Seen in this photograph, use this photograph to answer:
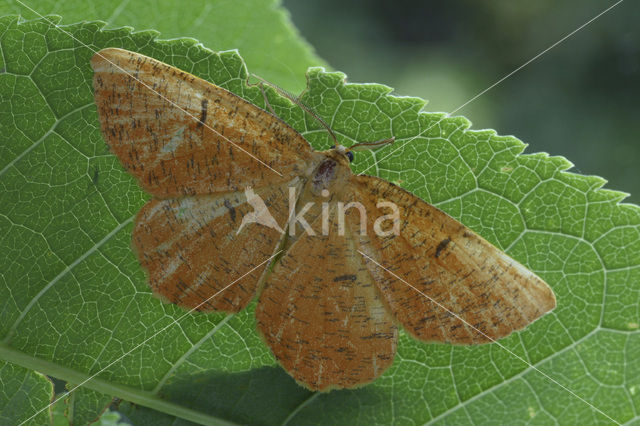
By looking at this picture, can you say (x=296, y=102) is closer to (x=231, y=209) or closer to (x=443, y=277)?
(x=231, y=209)

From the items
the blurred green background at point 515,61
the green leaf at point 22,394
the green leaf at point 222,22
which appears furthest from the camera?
the blurred green background at point 515,61

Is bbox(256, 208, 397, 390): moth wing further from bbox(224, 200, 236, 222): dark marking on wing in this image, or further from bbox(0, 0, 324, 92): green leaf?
bbox(0, 0, 324, 92): green leaf

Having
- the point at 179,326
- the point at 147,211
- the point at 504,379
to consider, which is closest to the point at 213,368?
the point at 179,326

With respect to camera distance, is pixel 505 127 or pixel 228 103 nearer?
pixel 228 103

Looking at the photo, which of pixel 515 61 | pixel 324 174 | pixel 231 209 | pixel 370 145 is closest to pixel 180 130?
pixel 231 209

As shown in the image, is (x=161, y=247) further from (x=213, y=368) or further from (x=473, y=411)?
(x=473, y=411)

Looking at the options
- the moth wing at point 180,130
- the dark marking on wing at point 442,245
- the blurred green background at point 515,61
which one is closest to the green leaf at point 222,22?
the moth wing at point 180,130

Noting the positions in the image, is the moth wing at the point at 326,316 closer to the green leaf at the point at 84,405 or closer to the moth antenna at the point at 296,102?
the moth antenna at the point at 296,102
